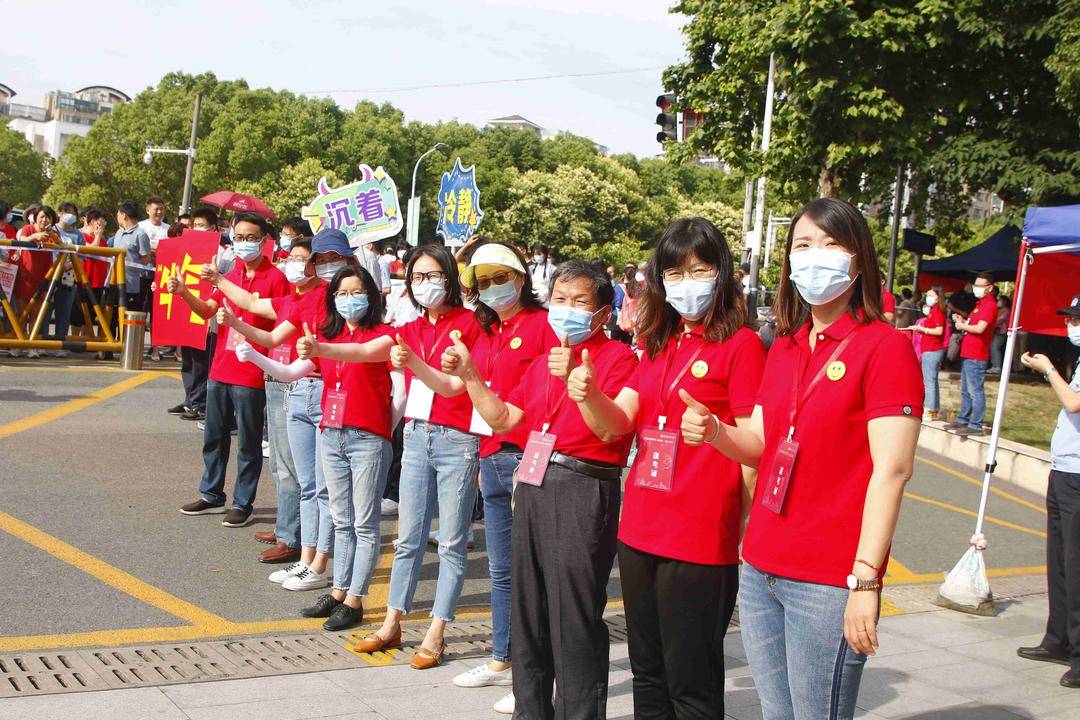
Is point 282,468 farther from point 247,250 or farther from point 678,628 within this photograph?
point 678,628

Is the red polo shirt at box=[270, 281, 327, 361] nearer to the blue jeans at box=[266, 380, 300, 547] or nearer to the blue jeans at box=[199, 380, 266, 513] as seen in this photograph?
the blue jeans at box=[266, 380, 300, 547]

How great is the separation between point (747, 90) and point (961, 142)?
22.7ft

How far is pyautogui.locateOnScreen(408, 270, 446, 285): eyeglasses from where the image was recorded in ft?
16.8

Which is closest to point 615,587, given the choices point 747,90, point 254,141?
point 747,90

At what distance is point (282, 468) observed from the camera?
659cm

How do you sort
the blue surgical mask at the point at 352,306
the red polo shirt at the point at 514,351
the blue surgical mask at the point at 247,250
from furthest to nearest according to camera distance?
the blue surgical mask at the point at 247,250
the blue surgical mask at the point at 352,306
the red polo shirt at the point at 514,351

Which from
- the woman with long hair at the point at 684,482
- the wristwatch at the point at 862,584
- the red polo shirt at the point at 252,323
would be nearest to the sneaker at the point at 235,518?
the red polo shirt at the point at 252,323

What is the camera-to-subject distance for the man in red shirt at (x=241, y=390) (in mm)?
7016

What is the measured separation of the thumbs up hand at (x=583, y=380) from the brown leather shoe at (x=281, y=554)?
3.85m

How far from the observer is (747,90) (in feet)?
83.3

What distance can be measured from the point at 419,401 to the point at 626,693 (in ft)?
5.41

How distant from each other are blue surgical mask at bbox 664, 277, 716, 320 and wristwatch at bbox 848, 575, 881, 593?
1.10 m

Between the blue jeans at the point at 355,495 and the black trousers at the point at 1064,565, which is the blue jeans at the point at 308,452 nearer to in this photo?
the blue jeans at the point at 355,495

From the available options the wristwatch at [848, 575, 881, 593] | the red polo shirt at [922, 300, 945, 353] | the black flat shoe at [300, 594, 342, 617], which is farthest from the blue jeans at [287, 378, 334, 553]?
the red polo shirt at [922, 300, 945, 353]
